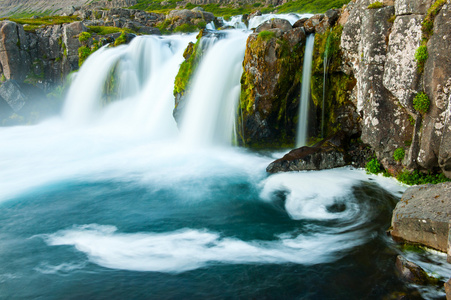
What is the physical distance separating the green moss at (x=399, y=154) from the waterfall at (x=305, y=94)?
4.23 meters

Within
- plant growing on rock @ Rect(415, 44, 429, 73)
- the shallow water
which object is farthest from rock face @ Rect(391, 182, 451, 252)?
plant growing on rock @ Rect(415, 44, 429, 73)

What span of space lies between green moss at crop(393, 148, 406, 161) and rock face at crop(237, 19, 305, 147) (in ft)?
15.6

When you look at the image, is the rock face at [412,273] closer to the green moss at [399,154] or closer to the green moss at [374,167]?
the green moss at [399,154]

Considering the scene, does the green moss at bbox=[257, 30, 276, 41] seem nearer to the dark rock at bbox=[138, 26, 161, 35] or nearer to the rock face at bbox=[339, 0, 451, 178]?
the rock face at bbox=[339, 0, 451, 178]

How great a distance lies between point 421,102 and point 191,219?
7280 millimetres

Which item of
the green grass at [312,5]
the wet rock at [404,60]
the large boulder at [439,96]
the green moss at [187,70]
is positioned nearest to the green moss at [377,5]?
the wet rock at [404,60]

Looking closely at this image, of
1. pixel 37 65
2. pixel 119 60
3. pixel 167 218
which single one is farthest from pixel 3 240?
pixel 37 65

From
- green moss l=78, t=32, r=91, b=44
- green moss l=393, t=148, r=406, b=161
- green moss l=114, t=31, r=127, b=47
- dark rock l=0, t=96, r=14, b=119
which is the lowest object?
green moss l=393, t=148, r=406, b=161

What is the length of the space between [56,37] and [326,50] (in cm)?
2320

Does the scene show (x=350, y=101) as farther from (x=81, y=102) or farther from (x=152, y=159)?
(x=81, y=102)

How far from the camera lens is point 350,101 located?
1311 centimetres

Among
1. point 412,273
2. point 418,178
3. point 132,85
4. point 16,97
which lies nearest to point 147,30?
point 16,97

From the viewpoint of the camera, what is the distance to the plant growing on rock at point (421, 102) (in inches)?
364

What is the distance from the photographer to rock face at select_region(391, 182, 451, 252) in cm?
666
